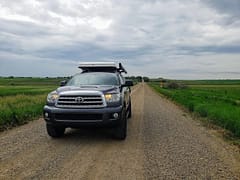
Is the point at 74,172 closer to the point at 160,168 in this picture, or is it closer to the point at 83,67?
the point at 160,168

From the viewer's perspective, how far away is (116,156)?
650cm

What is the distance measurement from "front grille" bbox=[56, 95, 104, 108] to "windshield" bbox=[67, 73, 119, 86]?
1.37 m

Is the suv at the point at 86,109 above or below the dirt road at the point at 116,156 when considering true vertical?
above

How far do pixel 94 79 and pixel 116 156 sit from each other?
3.45 metres

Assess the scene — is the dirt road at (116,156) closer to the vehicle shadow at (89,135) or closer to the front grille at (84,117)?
the vehicle shadow at (89,135)

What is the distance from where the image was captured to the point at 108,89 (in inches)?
322

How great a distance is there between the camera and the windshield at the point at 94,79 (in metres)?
9.25

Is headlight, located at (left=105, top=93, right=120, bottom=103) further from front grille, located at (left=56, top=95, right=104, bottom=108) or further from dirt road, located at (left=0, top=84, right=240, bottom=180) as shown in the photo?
dirt road, located at (left=0, top=84, right=240, bottom=180)

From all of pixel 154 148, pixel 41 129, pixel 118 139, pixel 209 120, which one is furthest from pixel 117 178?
pixel 209 120

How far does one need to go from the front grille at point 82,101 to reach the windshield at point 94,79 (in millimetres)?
1373

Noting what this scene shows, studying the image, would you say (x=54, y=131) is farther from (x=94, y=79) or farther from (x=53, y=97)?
(x=94, y=79)

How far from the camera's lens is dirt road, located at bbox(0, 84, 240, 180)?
530 cm

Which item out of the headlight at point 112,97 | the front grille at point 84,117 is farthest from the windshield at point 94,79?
the front grille at point 84,117

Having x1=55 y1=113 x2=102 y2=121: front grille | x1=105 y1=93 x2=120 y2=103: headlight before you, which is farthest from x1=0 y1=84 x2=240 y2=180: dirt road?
x1=105 y1=93 x2=120 y2=103: headlight
